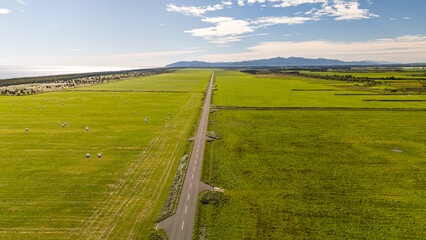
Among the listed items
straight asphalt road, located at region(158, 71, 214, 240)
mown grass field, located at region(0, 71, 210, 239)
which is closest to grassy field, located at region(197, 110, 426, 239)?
straight asphalt road, located at region(158, 71, 214, 240)

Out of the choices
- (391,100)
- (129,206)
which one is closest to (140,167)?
(129,206)

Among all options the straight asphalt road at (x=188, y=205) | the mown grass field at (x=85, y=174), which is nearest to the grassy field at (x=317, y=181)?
the straight asphalt road at (x=188, y=205)

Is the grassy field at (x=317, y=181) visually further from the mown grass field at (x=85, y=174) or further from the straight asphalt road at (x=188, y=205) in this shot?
the mown grass field at (x=85, y=174)

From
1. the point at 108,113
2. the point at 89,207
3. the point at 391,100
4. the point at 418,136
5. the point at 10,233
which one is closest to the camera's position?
the point at 10,233

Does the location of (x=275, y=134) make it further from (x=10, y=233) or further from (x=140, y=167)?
(x=10, y=233)

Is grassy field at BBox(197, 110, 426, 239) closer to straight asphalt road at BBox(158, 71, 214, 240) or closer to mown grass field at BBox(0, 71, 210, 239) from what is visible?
straight asphalt road at BBox(158, 71, 214, 240)

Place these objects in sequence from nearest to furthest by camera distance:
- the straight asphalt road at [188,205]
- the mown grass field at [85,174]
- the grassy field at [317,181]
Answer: the straight asphalt road at [188,205] < the grassy field at [317,181] < the mown grass field at [85,174]

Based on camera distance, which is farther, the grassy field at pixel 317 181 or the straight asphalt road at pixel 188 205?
the grassy field at pixel 317 181
